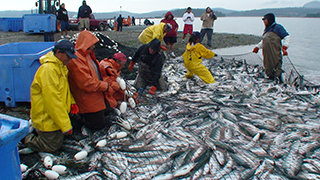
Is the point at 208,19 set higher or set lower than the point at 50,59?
higher

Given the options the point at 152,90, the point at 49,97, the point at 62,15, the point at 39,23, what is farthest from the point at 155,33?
the point at 62,15

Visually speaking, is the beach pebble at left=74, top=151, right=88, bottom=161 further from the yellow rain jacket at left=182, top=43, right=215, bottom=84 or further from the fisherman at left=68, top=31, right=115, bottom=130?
the yellow rain jacket at left=182, top=43, right=215, bottom=84

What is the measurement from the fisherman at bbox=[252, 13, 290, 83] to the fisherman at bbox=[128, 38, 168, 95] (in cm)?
336

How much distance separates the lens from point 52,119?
3.09m

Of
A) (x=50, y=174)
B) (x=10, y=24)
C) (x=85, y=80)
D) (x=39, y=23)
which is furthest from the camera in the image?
(x=10, y=24)

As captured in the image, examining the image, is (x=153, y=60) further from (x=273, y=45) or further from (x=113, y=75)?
(x=273, y=45)

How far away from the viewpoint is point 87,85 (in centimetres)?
356

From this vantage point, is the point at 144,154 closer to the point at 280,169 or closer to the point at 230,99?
the point at 280,169

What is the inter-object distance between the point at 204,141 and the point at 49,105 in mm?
2163

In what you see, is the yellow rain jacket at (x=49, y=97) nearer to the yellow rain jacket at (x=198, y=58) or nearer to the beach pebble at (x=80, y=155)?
the beach pebble at (x=80, y=155)

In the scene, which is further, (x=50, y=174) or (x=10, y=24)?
(x=10, y=24)

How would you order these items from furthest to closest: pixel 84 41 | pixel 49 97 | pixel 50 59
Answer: pixel 84 41 → pixel 50 59 → pixel 49 97

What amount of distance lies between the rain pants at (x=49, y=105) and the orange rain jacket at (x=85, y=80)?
25cm

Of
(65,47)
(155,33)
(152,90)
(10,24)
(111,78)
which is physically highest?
(10,24)
